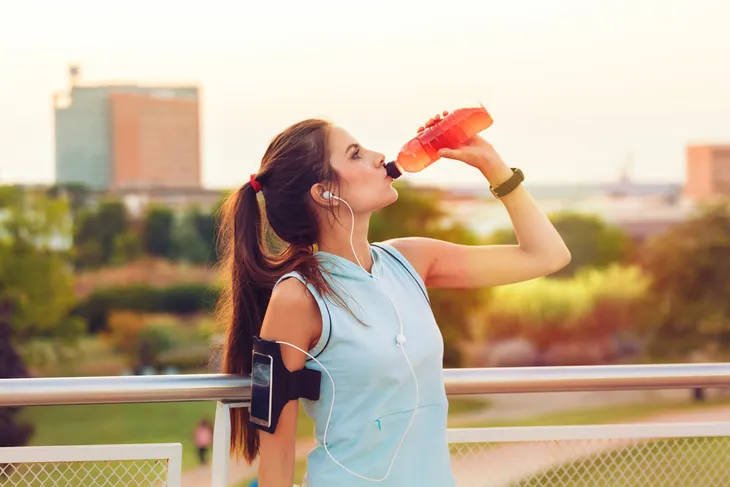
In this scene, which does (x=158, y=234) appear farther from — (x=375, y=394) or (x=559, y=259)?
(x=375, y=394)

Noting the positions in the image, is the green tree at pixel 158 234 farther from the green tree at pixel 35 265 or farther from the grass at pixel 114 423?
the grass at pixel 114 423

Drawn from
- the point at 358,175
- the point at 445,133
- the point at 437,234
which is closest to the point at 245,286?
the point at 358,175

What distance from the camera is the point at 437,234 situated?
53.8 m

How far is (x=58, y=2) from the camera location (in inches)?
3430

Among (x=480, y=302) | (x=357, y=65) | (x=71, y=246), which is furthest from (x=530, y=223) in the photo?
(x=357, y=65)

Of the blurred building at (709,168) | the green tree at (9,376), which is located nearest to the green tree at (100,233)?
the green tree at (9,376)

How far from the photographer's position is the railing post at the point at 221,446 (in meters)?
2.57

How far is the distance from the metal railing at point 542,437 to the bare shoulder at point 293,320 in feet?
0.81

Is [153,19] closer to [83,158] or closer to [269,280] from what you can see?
[83,158]

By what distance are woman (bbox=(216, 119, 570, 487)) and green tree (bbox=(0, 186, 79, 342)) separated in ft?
171

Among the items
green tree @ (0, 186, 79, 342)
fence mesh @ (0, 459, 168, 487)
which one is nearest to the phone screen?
fence mesh @ (0, 459, 168, 487)

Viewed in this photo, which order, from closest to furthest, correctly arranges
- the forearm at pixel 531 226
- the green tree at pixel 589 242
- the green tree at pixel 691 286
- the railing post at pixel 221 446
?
the railing post at pixel 221 446 → the forearm at pixel 531 226 → the green tree at pixel 691 286 → the green tree at pixel 589 242

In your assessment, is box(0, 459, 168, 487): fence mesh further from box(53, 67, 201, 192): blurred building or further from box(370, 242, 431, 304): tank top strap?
box(53, 67, 201, 192): blurred building

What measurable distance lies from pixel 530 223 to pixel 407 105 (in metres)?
92.2
